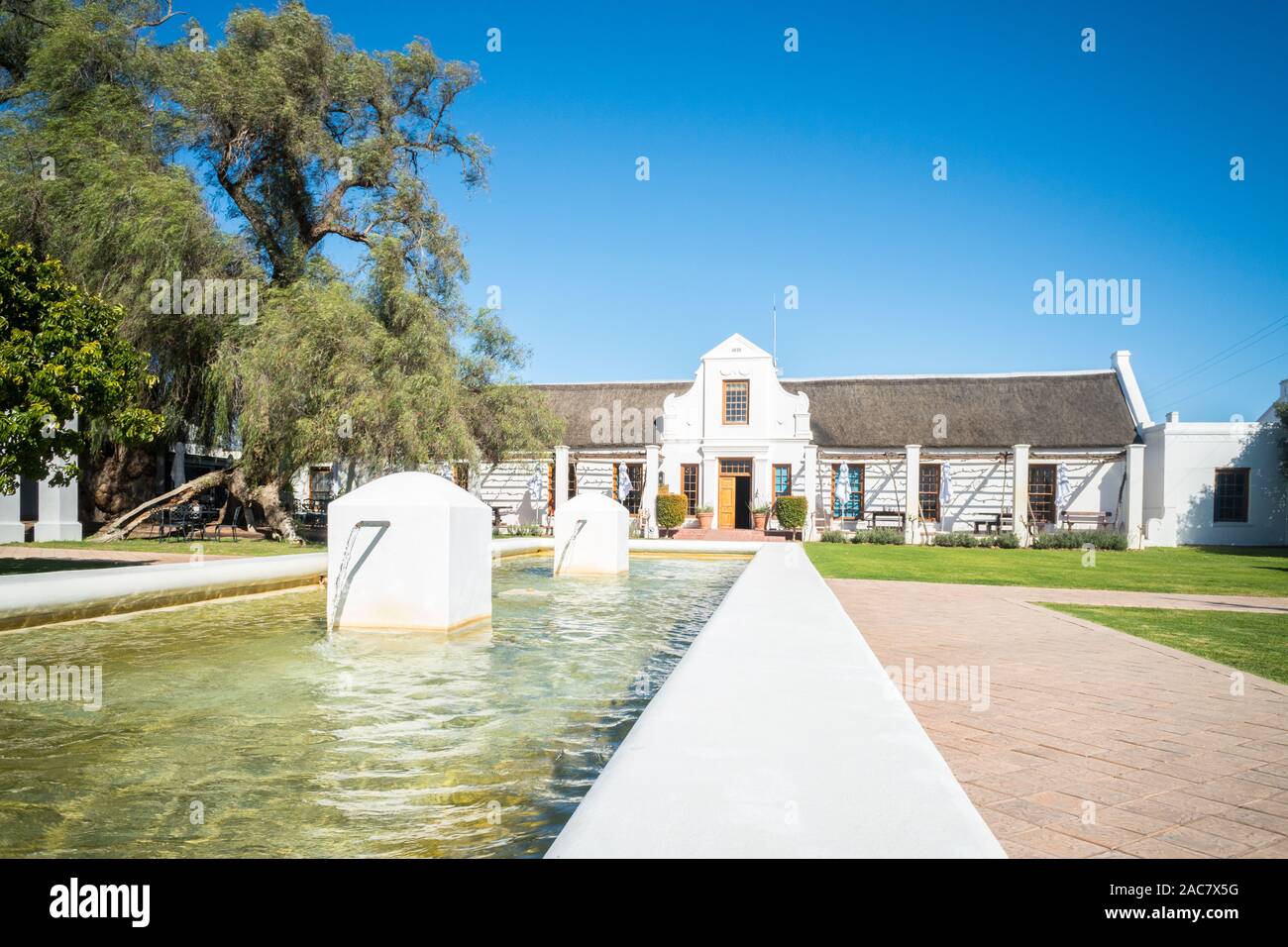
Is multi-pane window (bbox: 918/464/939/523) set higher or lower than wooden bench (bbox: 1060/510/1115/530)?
higher

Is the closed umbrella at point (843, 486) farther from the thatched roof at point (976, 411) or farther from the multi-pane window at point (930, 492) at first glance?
the multi-pane window at point (930, 492)

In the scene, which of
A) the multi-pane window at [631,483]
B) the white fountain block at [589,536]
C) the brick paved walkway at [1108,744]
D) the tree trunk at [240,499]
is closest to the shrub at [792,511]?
the multi-pane window at [631,483]

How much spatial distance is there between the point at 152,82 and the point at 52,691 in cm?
1907

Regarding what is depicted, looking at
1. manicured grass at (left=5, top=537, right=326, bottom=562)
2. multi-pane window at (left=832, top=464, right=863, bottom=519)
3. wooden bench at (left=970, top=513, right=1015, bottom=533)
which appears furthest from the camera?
multi-pane window at (left=832, top=464, right=863, bottom=519)

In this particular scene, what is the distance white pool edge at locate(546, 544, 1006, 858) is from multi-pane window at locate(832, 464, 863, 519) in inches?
968

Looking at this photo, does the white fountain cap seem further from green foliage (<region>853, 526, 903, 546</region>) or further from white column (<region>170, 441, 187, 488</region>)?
green foliage (<region>853, 526, 903, 546</region>)

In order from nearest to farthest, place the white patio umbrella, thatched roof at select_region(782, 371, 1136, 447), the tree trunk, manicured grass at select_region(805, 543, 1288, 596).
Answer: manicured grass at select_region(805, 543, 1288, 596) → the tree trunk → the white patio umbrella → thatched roof at select_region(782, 371, 1136, 447)

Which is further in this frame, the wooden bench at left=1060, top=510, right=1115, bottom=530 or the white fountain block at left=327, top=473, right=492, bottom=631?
the wooden bench at left=1060, top=510, right=1115, bottom=530

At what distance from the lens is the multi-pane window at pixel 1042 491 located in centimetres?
2697

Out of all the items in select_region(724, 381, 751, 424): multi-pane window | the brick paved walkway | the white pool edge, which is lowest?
the brick paved walkway

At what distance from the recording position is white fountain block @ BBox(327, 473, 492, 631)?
6684mm

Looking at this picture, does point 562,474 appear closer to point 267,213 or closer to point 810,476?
point 810,476

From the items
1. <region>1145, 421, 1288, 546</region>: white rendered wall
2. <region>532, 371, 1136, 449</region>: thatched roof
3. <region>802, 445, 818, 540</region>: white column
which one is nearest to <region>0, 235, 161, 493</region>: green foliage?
<region>532, 371, 1136, 449</region>: thatched roof
